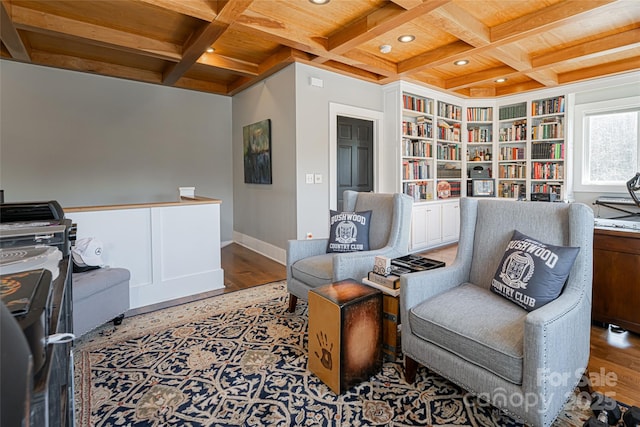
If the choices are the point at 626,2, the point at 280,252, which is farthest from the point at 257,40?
the point at 626,2

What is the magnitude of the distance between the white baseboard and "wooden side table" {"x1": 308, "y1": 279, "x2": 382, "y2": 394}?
7.90ft

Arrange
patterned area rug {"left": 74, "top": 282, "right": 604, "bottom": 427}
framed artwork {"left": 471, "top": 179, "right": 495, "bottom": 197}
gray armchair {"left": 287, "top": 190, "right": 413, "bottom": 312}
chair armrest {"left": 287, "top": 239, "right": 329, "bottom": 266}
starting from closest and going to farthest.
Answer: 1. patterned area rug {"left": 74, "top": 282, "right": 604, "bottom": 427}
2. gray armchair {"left": 287, "top": 190, "right": 413, "bottom": 312}
3. chair armrest {"left": 287, "top": 239, "right": 329, "bottom": 266}
4. framed artwork {"left": 471, "top": 179, "right": 495, "bottom": 197}

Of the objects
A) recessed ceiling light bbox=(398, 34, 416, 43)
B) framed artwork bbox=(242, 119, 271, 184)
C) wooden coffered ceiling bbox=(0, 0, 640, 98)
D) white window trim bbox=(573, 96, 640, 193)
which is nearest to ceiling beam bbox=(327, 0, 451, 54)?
wooden coffered ceiling bbox=(0, 0, 640, 98)

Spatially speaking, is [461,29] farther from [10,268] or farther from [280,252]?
[10,268]

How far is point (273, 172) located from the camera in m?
4.51

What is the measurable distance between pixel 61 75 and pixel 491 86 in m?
6.33

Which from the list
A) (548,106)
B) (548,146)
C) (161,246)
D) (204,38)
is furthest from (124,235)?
(548,106)

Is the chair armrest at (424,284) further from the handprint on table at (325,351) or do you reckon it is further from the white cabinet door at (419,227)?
the white cabinet door at (419,227)

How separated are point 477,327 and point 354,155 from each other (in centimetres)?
351

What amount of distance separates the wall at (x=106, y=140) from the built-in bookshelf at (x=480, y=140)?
416 cm

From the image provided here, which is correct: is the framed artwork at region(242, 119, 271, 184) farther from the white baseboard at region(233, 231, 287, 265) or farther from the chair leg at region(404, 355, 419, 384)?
the chair leg at region(404, 355, 419, 384)

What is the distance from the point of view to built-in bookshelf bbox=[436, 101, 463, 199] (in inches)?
213

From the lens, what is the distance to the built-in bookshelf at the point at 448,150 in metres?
5.42

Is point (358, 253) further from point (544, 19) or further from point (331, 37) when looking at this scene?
point (544, 19)
